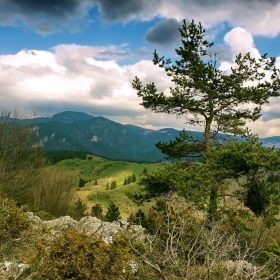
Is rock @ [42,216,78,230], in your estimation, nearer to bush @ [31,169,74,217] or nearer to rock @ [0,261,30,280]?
rock @ [0,261,30,280]

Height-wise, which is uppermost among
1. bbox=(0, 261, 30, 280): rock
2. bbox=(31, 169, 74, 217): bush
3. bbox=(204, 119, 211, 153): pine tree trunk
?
bbox=(204, 119, 211, 153): pine tree trunk

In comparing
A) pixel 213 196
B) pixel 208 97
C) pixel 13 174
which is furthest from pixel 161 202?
pixel 13 174

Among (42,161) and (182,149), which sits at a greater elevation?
(182,149)

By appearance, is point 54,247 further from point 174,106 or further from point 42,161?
point 42,161

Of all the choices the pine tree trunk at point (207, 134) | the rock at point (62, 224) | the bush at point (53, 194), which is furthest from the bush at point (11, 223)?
the bush at point (53, 194)

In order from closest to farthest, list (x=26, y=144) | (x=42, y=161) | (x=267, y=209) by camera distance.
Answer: (x=267, y=209), (x=26, y=144), (x=42, y=161)


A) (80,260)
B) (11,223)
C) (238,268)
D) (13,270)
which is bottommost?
A: (13,270)

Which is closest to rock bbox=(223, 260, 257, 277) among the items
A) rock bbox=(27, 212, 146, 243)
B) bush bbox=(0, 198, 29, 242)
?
rock bbox=(27, 212, 146, 243)

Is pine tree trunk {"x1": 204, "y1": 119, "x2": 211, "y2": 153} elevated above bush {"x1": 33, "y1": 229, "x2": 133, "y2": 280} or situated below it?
above

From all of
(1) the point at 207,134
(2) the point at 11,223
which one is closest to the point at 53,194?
(2) the point at 11,223

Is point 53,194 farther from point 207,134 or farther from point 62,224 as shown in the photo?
point 207,134

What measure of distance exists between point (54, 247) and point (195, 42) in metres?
11.8

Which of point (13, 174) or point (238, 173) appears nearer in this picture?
point (238, 173)

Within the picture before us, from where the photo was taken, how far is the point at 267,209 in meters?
9.54
